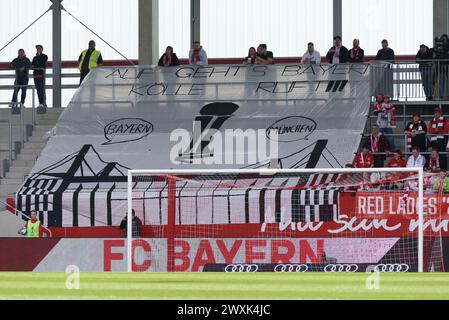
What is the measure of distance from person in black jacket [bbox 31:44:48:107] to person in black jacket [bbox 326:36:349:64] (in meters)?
6.97

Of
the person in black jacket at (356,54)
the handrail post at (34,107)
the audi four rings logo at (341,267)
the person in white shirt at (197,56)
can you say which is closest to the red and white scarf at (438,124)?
the person in black jacket at (356,54)

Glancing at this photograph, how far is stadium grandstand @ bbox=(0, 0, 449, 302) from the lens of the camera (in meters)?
17.5

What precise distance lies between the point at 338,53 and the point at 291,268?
37.7 ft

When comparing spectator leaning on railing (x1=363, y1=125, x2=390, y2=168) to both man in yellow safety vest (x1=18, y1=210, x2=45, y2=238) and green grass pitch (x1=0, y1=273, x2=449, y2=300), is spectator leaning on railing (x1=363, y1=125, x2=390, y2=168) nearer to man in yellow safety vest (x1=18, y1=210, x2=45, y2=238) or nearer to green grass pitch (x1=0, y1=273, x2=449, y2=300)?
man in yellow safety vest (x1=18, y1=210, x2=45, y2=238)

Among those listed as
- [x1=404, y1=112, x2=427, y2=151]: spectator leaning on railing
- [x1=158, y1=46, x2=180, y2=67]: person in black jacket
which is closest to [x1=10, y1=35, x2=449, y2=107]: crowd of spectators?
[x1=158, y1=46, x2=180, y2=67]: person in black jacket

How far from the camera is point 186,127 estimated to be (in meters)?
26.5

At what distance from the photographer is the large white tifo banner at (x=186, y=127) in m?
24.2

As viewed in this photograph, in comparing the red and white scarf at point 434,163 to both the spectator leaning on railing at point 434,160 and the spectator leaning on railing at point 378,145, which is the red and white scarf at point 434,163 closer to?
the spectator leaning on railing at point 434,160

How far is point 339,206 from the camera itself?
18891 millimetres

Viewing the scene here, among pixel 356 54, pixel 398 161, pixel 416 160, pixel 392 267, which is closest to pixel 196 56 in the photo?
pixel 356 54

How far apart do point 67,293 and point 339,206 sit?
462 inches

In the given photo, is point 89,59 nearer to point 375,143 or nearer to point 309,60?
point 309,60

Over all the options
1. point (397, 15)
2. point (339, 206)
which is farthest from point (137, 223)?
point (397, 15)
